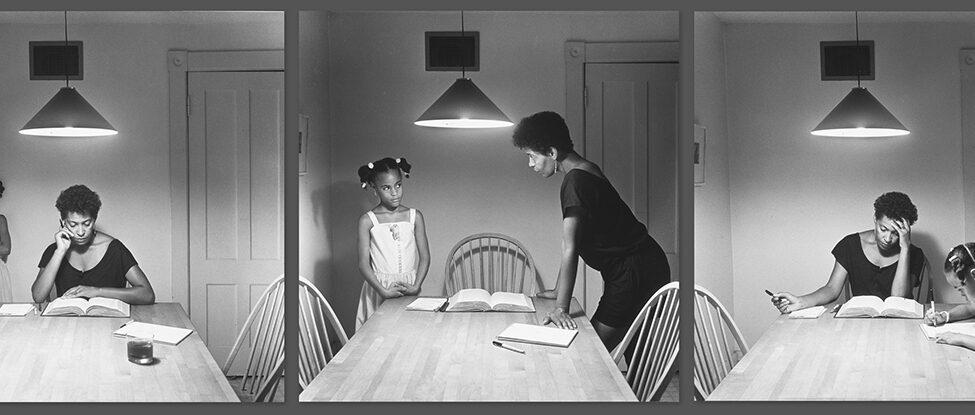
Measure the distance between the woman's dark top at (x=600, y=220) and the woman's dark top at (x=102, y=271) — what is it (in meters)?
1.52

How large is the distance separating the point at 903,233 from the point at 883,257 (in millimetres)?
107

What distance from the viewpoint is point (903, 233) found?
11.3 feet

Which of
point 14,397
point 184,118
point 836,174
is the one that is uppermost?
point 184,118

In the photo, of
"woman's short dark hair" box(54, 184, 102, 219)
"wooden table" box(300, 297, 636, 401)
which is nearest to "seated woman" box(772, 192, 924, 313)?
"wooden table" box(300, 297, 636, 401)

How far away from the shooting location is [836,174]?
344cm

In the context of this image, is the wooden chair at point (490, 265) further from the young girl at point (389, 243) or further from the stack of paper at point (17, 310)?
the stack of paper at point (17, 310)

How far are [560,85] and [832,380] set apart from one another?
1.36m

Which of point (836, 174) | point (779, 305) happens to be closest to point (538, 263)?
point (779, 305)

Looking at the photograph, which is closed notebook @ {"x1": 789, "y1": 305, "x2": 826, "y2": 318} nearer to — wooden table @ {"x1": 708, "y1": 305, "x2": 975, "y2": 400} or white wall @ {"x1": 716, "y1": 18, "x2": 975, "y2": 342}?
wooden table @ {"x1": 708, "y1": 305, "x2": 975, "y2": 400}

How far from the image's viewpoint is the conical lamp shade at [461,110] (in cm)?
346

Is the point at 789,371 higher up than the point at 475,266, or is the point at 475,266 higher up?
the point at 475,266

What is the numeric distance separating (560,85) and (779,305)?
1.07 m

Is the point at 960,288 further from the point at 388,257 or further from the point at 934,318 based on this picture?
the point at 388,257

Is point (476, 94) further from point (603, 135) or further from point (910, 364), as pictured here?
point (910, 364)
